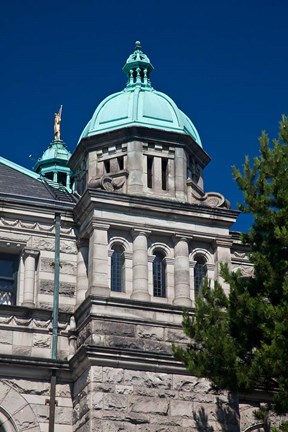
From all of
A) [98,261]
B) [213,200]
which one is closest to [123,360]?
[98,261]

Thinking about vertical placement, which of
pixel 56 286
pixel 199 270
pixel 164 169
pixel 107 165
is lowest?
pixel 56 286

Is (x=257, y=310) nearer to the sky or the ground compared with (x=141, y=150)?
nearer to the ground

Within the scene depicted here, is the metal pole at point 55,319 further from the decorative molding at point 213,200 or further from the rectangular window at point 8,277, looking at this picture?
the decorative molding at point 213,200

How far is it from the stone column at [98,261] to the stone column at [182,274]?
5.73 ft

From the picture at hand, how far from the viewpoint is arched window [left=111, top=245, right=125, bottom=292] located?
72.4 feet

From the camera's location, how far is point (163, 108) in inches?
965

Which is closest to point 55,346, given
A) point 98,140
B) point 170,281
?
point 170,281

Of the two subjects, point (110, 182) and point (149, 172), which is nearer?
point (110, 182)

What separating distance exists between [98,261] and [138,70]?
638cm

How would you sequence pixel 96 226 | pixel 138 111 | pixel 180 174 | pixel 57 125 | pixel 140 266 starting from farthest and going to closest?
pixel 57 125, pixel 138 111, pixel 180 174, pixel 140 266, pixel 96 226

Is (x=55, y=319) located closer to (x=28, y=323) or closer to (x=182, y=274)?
(x=28, y=323)

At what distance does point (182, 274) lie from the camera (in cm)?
2236

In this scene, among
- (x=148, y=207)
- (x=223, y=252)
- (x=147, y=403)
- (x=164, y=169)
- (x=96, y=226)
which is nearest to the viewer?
(x=147, y=403)

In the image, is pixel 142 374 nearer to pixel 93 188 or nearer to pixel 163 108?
pixel 93 188
